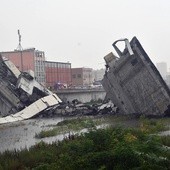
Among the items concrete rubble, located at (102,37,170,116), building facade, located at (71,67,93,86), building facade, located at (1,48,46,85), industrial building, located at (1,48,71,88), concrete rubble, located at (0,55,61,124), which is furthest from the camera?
building facade, located at (71,67,93,86)

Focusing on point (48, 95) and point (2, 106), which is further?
point (48, 95)

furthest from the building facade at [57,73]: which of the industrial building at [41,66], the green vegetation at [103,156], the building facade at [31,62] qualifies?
the green vegetation at [103,156]

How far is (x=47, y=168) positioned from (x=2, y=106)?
2721cm

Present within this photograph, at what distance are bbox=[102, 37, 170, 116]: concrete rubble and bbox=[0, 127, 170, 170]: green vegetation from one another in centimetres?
1429

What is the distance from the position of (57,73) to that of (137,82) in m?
44.1

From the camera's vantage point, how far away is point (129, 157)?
816cm

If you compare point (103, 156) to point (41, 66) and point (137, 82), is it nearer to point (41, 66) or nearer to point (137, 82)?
point (137, 82)

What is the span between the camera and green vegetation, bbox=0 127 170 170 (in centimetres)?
809

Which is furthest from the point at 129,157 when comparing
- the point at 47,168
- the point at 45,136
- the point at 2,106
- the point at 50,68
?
the point at 50,68

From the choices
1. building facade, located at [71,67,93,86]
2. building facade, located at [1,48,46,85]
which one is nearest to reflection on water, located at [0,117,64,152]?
building facade, located at [1,48,46,85]

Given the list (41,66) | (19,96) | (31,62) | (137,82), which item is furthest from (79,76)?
(137,82)

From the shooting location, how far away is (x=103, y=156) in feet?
27.9

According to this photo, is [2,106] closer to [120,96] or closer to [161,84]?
[120,96]

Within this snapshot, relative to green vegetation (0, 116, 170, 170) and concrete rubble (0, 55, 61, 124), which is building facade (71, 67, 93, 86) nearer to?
concrete rubble (0, 55, 61, 124)
